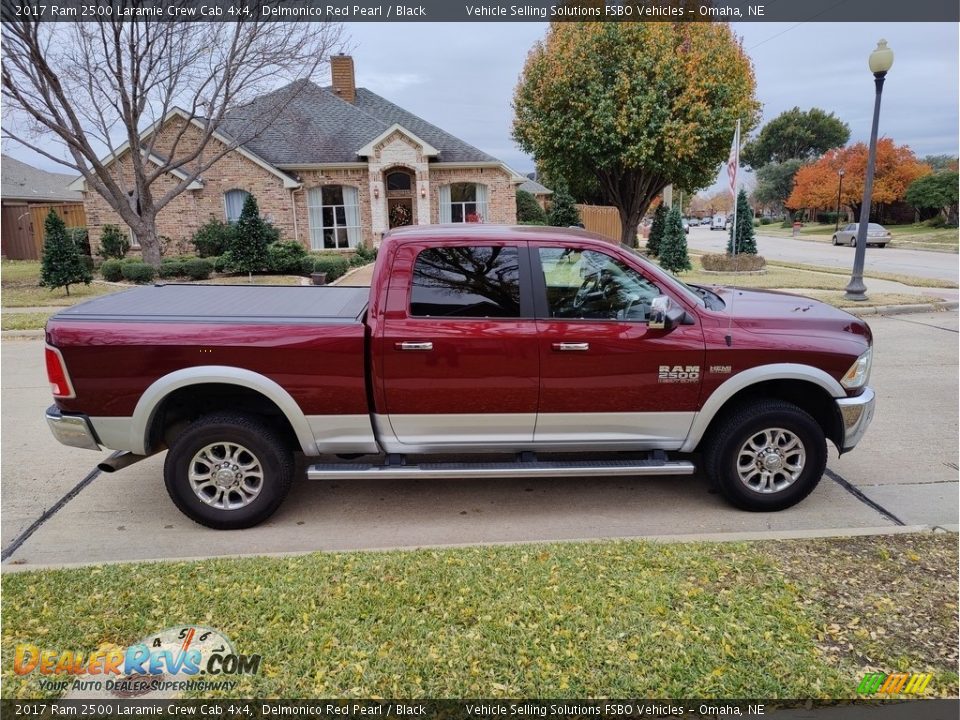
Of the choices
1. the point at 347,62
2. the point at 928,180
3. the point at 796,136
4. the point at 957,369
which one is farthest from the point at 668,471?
the point at 796,136

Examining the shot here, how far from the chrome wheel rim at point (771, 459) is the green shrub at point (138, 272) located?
59.4ft

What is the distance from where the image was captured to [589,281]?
14.2ft

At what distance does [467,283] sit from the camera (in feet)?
13.9

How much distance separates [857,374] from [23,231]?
34.6 metres

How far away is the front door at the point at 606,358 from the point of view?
414 cm

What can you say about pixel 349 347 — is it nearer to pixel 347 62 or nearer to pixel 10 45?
pixel 10 45

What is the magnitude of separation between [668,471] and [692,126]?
65.3ft

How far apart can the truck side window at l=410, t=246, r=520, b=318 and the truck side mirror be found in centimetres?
88

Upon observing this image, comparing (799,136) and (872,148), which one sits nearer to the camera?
(872,148)

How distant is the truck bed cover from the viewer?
4094mm

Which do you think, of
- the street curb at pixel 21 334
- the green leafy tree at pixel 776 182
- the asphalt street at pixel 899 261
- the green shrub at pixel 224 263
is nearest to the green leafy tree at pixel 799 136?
the green leafy tree at pixel 776 182

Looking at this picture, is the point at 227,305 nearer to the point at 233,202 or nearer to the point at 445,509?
the point at 445,509

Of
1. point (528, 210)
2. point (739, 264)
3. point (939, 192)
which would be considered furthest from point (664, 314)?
point (939, 192)

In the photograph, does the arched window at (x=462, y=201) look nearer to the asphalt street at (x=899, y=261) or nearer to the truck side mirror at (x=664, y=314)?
the asphalt street at (x=899, y=261)
